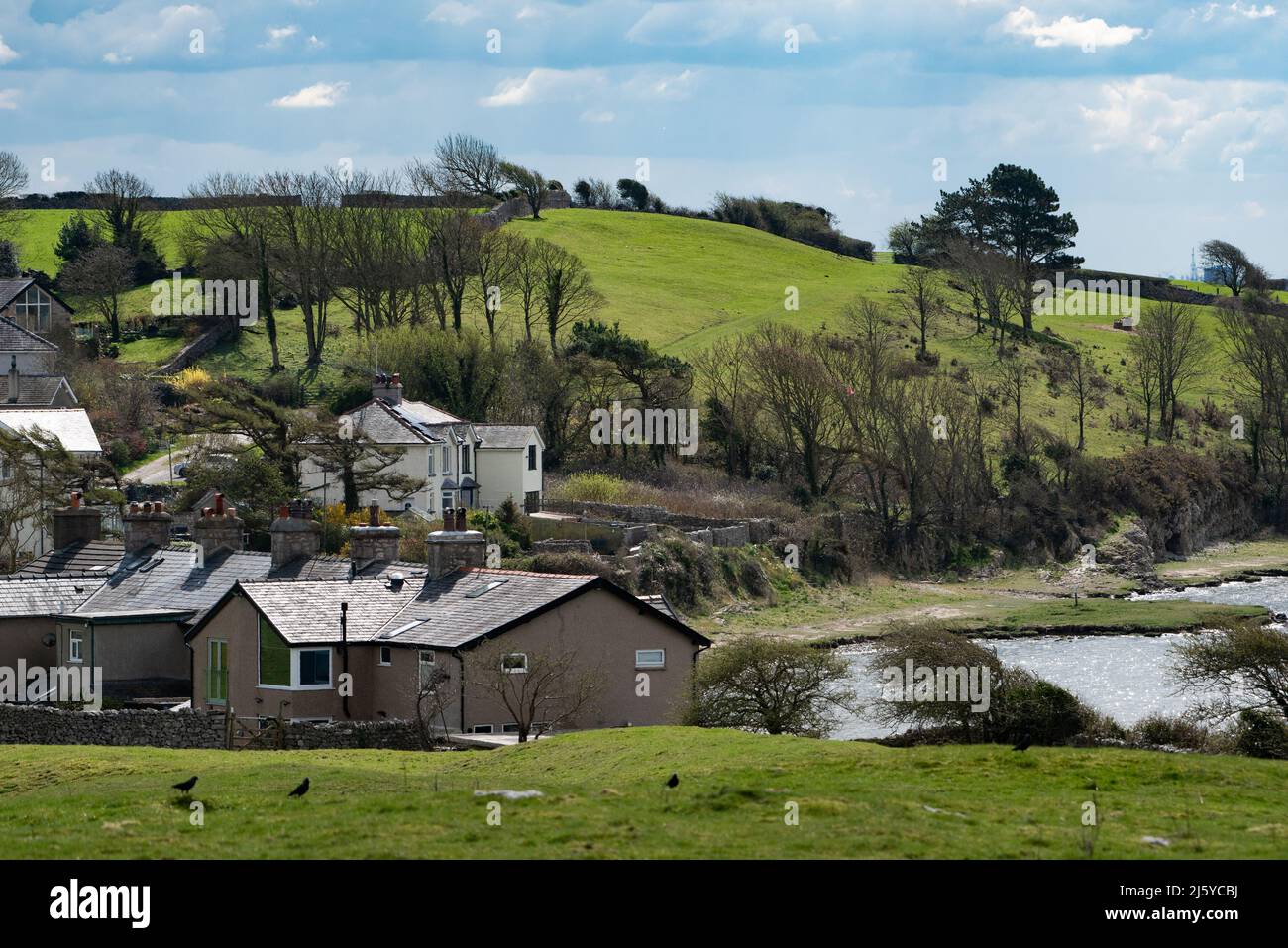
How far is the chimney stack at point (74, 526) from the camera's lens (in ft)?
162

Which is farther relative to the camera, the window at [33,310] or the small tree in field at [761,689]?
the window at [33,310]

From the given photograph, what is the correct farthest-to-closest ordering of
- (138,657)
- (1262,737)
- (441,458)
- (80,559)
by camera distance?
(441,458)
(80,559)
(138,657)
(1262,737)

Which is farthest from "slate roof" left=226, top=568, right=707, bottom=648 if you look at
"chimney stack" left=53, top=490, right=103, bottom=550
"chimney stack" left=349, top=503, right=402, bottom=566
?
"chimney stack" left=53, top=490, right=103, bottom=550

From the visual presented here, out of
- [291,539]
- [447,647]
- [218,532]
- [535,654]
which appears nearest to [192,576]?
[218,532]

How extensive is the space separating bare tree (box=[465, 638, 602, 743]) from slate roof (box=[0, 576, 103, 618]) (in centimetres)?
1331

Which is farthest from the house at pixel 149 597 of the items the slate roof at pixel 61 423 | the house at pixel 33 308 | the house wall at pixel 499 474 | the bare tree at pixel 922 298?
the bare tree at pixel 922 298

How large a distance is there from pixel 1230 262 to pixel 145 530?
119 meters

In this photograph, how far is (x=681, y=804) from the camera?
777 inches

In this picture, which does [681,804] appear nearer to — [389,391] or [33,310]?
[389,391]

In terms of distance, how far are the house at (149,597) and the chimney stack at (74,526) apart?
3935 millimetres

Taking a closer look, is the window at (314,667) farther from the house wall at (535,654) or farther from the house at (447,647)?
the house wall at (535,654)

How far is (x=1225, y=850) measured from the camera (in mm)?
17781

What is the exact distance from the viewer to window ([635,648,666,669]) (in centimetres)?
3612

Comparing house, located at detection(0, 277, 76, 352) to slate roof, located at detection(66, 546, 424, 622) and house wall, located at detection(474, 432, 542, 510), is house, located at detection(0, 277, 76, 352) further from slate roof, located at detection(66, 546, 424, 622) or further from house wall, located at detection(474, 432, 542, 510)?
slate roof, located at detection(66, 546, 424, 622)
